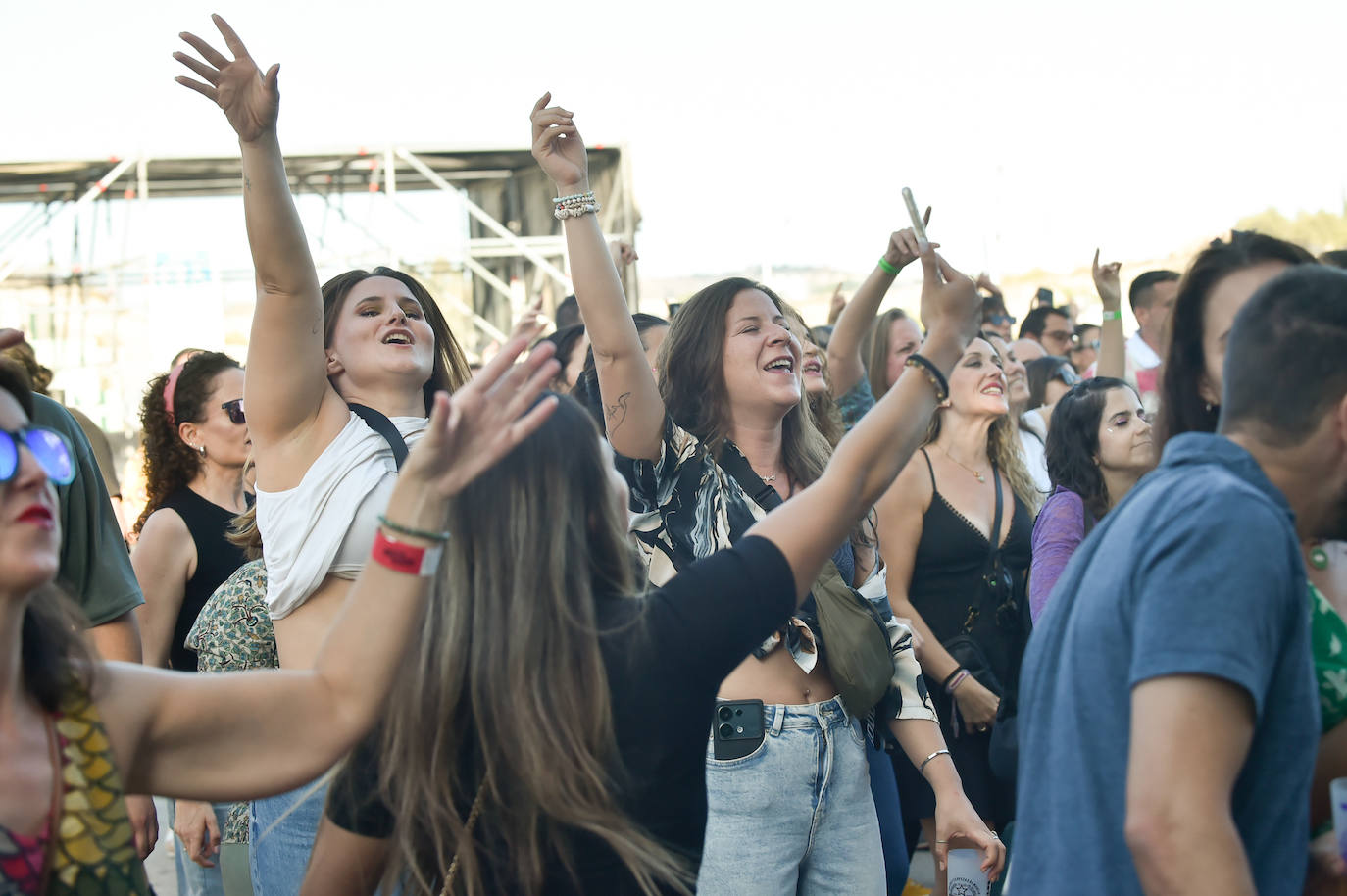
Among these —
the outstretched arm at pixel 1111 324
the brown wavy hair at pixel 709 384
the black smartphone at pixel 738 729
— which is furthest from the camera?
the outstretched arm at pixel 1111 324

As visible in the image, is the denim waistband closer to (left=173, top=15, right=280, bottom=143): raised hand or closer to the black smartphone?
the black smartphone

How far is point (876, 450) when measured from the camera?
2.00 meters

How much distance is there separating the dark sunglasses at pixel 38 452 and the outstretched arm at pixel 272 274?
1022 millimetres

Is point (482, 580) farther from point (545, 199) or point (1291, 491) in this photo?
point (545, 199)

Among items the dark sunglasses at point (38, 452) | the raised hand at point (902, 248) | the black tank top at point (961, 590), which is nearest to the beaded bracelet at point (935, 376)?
the raised hand at point (902, 248)

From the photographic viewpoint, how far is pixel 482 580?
1795mm

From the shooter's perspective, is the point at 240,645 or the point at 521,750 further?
the point at 240,645

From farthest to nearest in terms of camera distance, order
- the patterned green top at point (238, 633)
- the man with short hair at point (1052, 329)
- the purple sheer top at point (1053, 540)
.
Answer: the man with short hair at point (1052, 329), the purple sheer top at point (1053, 540), the patterned green top at point (238, 633)

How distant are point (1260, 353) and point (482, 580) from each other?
113 centimetres

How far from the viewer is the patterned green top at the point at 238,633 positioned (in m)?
3.29

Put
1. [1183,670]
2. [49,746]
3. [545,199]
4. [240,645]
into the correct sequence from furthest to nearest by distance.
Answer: [545,199] < [240,645] < [1183,670] < [49,746]

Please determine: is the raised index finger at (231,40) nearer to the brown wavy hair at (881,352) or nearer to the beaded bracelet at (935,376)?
the beaded bracelet at (935,376)

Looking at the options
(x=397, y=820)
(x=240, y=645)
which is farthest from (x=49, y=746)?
(x=240, y=645)

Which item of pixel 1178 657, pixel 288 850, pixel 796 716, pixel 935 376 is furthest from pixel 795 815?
pixel 1178 657
